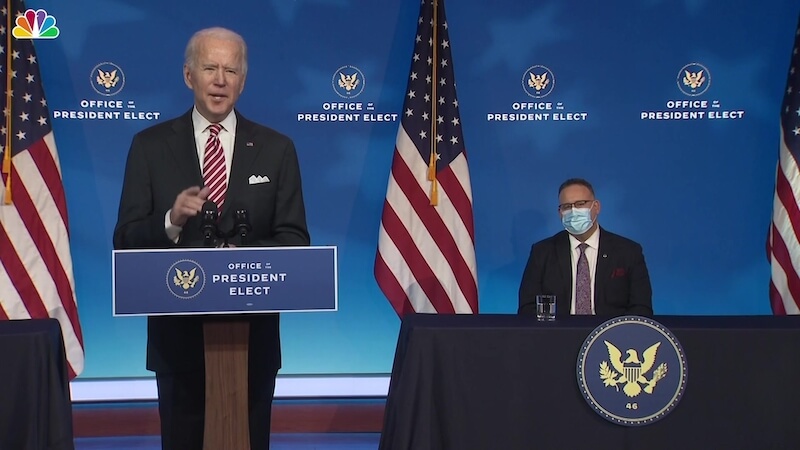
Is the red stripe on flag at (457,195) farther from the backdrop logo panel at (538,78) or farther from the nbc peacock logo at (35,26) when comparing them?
the nbc peacock logo at (35,26)

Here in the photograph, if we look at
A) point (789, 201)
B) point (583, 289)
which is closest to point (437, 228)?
point (583, 289)

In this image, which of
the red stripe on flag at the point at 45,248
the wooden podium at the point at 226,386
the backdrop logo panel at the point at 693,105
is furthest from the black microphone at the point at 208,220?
the backdrop logo panel at the point at 693,105

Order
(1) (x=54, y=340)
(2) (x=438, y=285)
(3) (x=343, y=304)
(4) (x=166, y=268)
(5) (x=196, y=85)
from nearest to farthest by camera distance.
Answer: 1. (4) (x=166, y=268)
2. (1) (x=54, y=340)
3. (5) (x=196, y=85)
4. (2) (x=438, y=285)
5. (3) (x=343, y=304)

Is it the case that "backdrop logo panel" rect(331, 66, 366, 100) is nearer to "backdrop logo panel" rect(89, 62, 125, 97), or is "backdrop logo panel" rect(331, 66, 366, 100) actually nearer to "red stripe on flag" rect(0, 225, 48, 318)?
"backdrop logo panel" rect(89, 62, 125, 97)

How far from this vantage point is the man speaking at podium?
96.9 inches

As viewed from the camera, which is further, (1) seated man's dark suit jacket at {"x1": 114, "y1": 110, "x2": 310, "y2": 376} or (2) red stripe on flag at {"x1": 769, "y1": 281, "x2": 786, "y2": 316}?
(2) red stripe on flag at {"x1": 769, "y1": 281, "x2": 786, "y2": 316}

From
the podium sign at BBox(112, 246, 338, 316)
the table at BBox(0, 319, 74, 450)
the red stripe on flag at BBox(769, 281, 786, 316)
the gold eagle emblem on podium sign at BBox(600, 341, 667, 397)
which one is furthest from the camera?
the red stripe on flag at BBox(769, 281, 786, 316)

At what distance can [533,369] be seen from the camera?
2.49 metres

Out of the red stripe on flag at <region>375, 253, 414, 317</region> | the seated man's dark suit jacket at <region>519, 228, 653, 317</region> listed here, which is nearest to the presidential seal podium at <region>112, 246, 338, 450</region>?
the seated man's dark suit jacket at <region>519, 228, 653, 317</region>

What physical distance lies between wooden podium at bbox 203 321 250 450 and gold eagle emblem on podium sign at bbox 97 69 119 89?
2.81 metres

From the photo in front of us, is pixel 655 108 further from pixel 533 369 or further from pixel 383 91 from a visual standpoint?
pixel 533 369

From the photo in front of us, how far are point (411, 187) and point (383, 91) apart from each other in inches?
26.4

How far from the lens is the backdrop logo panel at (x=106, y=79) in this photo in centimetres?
467

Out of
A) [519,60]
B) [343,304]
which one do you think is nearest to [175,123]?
[343,304]
